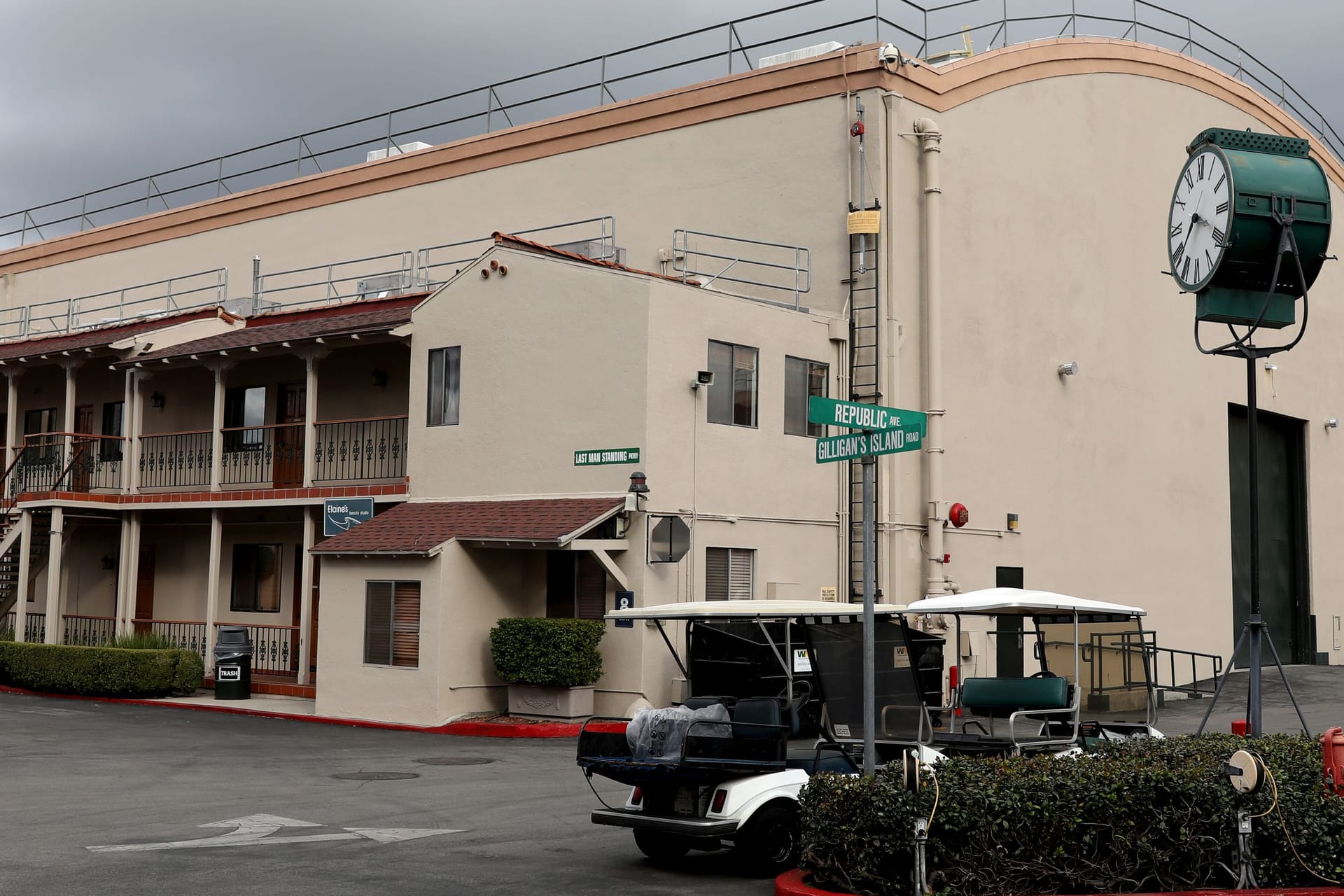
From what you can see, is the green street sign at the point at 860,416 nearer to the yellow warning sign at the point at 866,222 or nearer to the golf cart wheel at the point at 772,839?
the golf cart wheel at the point at 772,839

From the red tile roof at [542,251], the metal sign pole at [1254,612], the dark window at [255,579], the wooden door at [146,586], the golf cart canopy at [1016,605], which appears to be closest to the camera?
the metal sign pole at [1254,612]

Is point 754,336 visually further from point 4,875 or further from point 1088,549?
point 4,875

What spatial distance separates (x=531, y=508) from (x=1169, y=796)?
44.4ft

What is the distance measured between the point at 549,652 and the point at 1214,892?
40.4 ft

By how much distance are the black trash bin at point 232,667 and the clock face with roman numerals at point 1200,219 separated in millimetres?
17295

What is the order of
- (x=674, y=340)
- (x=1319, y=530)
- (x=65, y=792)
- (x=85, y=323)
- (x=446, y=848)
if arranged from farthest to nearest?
1. (x=85, y=323)
2. (x=1319, y=530)
3. (x=674, y=340)
4. (x=65, y=792)
5. (x=446, y=848)

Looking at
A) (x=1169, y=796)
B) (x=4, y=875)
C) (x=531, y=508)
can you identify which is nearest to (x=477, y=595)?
(x=531, y=508)

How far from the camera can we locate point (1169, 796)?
8914 millimetres

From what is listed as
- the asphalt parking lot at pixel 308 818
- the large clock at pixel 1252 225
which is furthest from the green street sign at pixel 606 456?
the large clock at pixel 1252 225

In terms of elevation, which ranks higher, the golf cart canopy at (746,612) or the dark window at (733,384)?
the dark window at (733,384)

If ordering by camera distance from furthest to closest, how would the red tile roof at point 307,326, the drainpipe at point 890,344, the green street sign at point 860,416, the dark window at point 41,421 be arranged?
the dark window at point 41,421
the red tile roof at point 307,326
the drainpipe at point 890,344
the green street sign at point 860,416

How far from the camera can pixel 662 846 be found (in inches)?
414

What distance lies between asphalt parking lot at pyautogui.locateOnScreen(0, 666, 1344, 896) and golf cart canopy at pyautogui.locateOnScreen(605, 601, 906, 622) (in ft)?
5.80

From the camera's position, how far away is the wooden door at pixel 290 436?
89.9 ft
